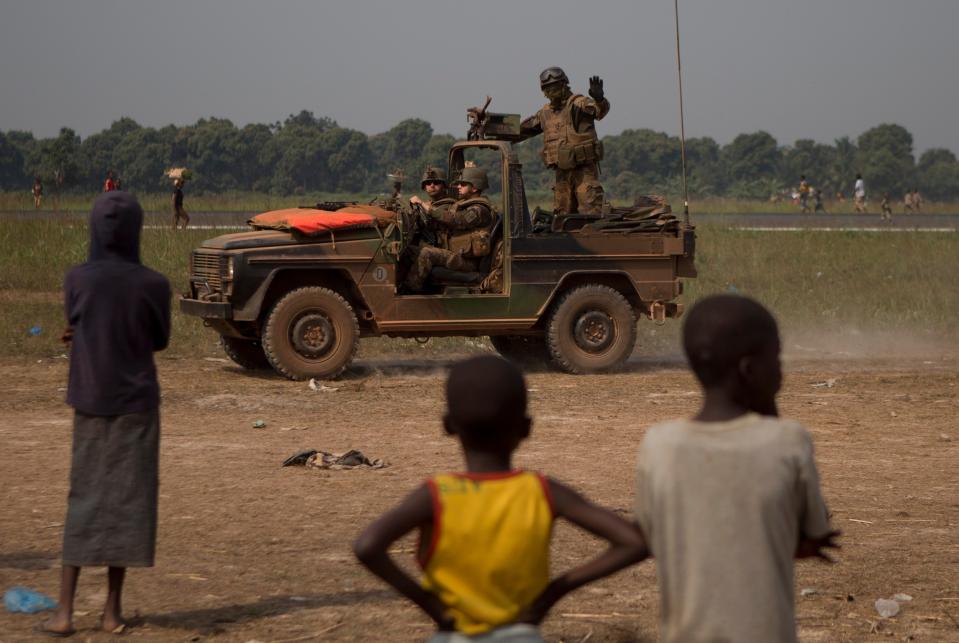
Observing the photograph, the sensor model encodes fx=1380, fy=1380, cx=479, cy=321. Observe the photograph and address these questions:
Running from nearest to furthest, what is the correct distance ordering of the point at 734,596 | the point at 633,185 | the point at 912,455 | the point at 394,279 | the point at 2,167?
1. the point at 734,596
2. the point at 912,455
3. the point at 394,279
4. the point at 633,185
5. the point at 2,167

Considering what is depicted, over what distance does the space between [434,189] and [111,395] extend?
8.37m

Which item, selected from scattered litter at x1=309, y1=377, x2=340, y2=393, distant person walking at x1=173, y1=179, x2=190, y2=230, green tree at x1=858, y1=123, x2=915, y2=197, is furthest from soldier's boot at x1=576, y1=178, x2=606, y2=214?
green tree at x1=858, y1=123, x2=915, y2=197

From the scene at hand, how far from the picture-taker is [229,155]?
252ft

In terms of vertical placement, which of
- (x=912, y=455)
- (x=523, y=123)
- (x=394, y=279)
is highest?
(x=523, y=123)

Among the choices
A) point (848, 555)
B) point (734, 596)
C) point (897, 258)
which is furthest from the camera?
point (897, 258)

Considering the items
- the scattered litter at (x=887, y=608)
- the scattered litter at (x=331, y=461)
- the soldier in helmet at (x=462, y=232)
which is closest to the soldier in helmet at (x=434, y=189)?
the soldier in helmet at (x=462, y=232)

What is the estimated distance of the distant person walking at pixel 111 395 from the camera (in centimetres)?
512

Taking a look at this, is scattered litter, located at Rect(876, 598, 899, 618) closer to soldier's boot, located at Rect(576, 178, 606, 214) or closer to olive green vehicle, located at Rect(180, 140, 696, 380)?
olive green vehicle, located at Rect(180, 140, 696, 380)

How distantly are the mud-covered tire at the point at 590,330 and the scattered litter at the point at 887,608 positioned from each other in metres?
8.13

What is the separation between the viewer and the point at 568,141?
13836 millimetres

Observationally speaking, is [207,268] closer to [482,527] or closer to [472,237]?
[472,237]

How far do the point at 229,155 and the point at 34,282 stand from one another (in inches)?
2302

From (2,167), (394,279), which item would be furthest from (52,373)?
(2,167)

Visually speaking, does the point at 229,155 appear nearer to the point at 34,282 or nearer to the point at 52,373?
the point at 34,282
